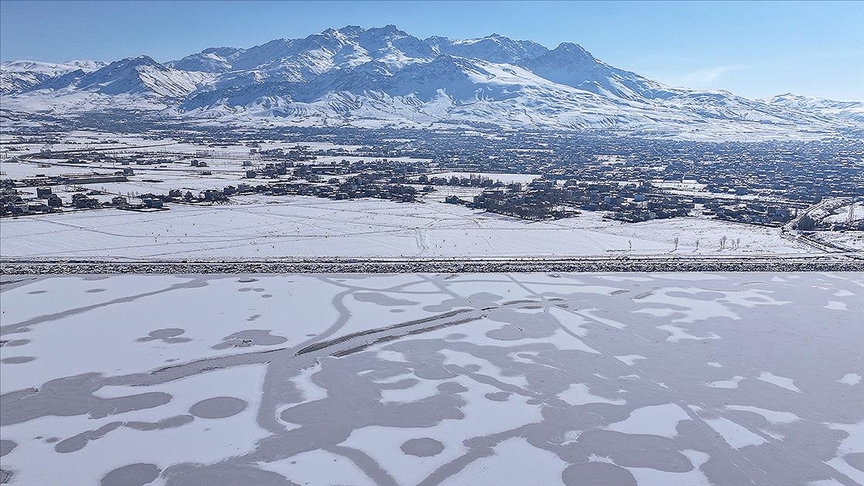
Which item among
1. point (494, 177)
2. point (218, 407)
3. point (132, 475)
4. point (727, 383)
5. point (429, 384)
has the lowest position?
point (132, 475)

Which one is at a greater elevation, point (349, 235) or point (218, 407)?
point (349, 235)

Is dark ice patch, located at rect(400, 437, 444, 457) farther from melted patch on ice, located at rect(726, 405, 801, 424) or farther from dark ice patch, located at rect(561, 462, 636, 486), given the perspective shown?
melted patch on ice, located at rect(726, 405, 801, 424)

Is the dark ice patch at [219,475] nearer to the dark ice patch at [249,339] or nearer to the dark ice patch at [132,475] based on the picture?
the dark ice patch at [132,475]

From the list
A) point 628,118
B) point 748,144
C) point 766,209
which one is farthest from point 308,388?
point 628,118

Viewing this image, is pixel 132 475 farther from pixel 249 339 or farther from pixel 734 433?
pixel 734 433

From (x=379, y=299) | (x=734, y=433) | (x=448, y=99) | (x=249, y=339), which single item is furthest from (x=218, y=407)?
(x=448, y=99)

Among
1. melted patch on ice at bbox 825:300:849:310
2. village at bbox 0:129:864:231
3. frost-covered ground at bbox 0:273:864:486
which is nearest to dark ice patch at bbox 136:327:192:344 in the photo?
frost-covered ground at bbox 0:273:864:486

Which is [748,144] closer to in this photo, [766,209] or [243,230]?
[766,209]
